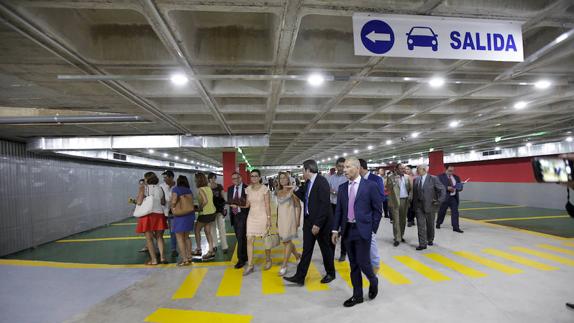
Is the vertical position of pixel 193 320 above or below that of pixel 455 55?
below

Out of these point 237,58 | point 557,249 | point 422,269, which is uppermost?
point 237,58

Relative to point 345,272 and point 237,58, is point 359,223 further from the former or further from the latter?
point 237,58

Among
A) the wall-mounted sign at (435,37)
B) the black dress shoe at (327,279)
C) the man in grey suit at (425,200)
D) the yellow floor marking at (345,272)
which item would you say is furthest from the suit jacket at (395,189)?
the wall-mounted sign at (435,37)

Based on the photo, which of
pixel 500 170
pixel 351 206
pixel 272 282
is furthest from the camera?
pixel 500 170

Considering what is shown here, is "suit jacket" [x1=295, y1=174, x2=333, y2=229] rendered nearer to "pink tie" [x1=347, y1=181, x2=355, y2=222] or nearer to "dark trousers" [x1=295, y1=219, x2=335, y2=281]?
"dark trousers" [x1=295, y1=219, x2=335, y2=281]

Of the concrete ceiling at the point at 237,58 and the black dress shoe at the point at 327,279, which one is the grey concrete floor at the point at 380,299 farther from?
the concrete ceiling at the point at 237,58

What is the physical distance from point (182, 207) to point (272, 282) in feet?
7.64

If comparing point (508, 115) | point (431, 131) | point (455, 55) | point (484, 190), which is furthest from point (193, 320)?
point (484, 190)

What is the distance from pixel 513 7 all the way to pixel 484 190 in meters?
17.9

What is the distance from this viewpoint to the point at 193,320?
11.5 ft

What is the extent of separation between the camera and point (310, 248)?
4434 mm

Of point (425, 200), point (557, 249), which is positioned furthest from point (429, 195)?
point (557, 249)

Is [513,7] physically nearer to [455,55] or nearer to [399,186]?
[455,55]

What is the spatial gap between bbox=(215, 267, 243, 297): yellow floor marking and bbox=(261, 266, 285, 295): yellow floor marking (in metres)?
0.40
